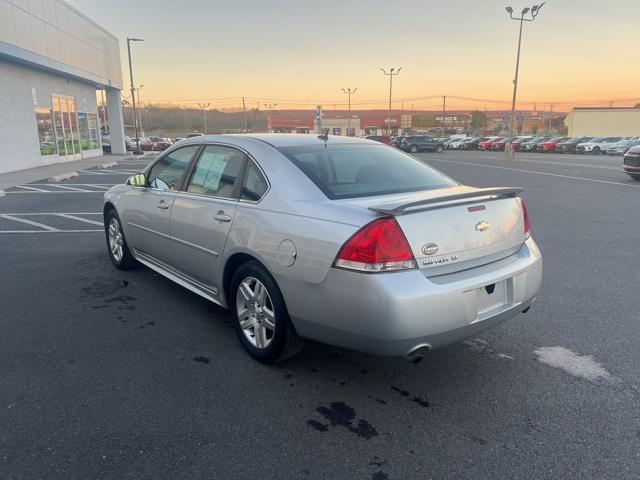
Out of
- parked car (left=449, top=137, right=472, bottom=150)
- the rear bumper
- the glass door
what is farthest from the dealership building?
parked car (left=449, top=137, right=472, bottom=150)

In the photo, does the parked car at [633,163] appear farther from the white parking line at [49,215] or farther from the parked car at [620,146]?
the parked car at [620,146]

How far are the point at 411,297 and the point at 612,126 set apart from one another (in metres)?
75.1

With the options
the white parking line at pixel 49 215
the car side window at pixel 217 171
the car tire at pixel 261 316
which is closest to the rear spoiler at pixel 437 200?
the car tire at pixel 261 316

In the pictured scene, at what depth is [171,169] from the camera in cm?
479

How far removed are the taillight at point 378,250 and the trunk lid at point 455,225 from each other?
0.05 metres

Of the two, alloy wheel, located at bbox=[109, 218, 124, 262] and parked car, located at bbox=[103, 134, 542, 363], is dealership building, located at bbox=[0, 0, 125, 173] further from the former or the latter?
parked car, located at bbox=[103, 134, 542, 363]

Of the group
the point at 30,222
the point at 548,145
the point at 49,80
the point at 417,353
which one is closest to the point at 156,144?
the point at 49,80

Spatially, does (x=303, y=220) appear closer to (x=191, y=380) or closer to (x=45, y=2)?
(x=191, y=380)

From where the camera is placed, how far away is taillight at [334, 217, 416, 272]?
2791 mm

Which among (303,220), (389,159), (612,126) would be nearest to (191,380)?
(303,220)

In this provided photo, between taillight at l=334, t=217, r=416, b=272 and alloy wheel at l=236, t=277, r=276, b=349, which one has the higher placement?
taillight at l=334, t=217, r=416, b=272

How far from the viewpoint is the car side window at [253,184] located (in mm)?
3580

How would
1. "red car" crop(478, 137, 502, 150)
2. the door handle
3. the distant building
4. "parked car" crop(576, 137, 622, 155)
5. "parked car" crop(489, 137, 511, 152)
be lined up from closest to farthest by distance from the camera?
1. the door handle
2. "parked car" crop(576, 137, 622, 155)
3. "parked car" crop(489, 137, 511, 152)
4. "red car" crop(478, 137, 502, 150)
5. the distant building

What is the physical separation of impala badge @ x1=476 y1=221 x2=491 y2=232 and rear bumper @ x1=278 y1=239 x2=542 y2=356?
25 cm
